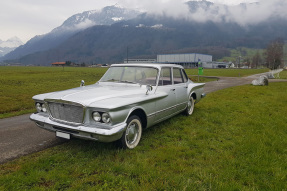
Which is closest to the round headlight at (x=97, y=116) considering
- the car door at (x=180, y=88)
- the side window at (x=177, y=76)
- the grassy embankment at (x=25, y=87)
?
the car door at (x=180, y=88)

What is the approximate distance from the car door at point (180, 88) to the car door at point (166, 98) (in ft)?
0.81

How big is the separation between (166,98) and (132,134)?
1.46 meters

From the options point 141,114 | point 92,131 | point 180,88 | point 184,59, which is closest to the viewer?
point 92,131

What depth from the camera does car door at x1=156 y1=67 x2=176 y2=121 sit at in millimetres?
4927

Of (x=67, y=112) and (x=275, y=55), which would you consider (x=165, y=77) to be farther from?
(x=275, y=55)

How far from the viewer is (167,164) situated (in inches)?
141

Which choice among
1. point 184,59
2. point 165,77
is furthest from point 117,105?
point 184,59

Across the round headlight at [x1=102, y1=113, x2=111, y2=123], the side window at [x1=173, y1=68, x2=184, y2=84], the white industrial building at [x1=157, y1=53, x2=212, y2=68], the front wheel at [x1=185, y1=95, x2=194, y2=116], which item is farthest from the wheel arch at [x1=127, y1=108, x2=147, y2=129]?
the white industrial building at [x1=157, y1=53, x2=212, y2=68]

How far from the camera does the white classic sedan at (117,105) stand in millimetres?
3553

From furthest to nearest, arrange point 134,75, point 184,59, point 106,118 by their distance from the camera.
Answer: point 184,59 → point 134,75 → point 106,118

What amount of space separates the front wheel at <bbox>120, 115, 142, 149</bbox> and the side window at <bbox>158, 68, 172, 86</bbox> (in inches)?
52.8

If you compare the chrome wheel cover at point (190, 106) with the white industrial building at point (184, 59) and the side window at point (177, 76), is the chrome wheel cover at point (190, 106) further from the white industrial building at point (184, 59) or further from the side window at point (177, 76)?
the white industrial building at point (184, 59)

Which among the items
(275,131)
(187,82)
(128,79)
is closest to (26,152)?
(128,79)

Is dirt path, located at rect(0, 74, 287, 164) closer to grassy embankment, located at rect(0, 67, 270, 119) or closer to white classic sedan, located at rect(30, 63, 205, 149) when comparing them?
white classic sedan, located at rect(30, 63, 205, 149)
